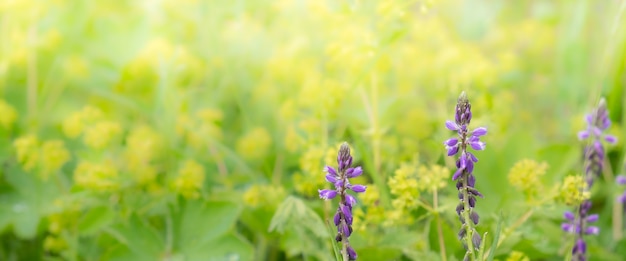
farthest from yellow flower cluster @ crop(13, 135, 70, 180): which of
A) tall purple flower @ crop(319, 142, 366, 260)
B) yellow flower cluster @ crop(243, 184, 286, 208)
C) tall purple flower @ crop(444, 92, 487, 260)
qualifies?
tall purple flower @ crop(444, 92, 487, 260)

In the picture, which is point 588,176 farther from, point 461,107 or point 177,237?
point 177,237

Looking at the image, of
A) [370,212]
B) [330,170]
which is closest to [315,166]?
[370,212]

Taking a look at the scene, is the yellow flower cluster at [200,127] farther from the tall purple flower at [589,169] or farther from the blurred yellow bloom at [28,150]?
the tall purple flower at [589,169]

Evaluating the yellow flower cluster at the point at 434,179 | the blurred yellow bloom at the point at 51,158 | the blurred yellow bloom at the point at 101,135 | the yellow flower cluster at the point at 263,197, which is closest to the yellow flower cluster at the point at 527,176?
the yellow flower cluster at the point at 434,179

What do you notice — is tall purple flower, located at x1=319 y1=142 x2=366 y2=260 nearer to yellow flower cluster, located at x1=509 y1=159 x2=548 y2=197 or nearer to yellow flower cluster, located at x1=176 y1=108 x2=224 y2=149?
yellow flower cluster, located at x1=509 y1=159 x2=548 y2=197

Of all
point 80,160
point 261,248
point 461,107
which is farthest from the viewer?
point 80,160

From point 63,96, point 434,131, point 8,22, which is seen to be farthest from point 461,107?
point 8,22

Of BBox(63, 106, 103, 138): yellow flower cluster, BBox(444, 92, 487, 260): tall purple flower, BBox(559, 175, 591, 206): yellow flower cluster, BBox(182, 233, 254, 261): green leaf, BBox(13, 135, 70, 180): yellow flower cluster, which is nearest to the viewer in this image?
BBox(444, 92, 487, 260): tall purple flower
